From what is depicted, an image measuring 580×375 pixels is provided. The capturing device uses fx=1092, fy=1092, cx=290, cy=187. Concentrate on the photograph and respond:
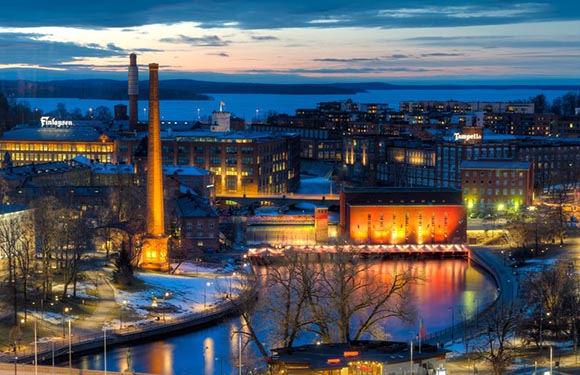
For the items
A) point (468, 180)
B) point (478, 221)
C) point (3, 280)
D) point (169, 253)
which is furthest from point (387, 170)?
point (3, 280)

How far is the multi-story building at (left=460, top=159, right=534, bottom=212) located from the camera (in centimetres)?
6172

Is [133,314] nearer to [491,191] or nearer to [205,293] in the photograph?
[205,293]

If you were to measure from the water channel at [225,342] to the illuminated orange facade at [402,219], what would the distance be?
972cm

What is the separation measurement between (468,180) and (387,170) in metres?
15.2

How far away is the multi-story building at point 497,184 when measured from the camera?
61.7 m

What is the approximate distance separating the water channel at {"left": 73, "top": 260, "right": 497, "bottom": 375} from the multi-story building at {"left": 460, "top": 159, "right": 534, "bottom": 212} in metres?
20.0

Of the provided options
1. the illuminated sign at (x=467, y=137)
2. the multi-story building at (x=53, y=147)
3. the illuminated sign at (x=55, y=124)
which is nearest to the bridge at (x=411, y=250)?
the illuminated sign at (x=467, y=137)

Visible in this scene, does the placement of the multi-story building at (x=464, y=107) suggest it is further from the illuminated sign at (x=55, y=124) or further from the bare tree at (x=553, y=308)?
the bare tree at (x=553, y=308)

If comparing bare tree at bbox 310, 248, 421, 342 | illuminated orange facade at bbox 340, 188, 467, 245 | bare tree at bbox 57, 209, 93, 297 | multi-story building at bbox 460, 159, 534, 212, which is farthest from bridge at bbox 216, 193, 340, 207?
bare tree at bbox 310, 248, 421, 342

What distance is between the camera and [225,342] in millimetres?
31234

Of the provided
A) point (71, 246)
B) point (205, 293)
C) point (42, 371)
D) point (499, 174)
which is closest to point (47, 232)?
point (71, 246)

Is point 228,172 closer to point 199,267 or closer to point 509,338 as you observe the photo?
point 199,267

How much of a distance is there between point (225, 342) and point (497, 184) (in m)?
34.1

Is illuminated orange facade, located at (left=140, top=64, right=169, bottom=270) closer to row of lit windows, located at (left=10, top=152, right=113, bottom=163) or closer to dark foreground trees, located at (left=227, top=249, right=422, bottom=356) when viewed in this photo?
dark foreground trees, located at (left=227, top=249, right=422, bottom=356)
